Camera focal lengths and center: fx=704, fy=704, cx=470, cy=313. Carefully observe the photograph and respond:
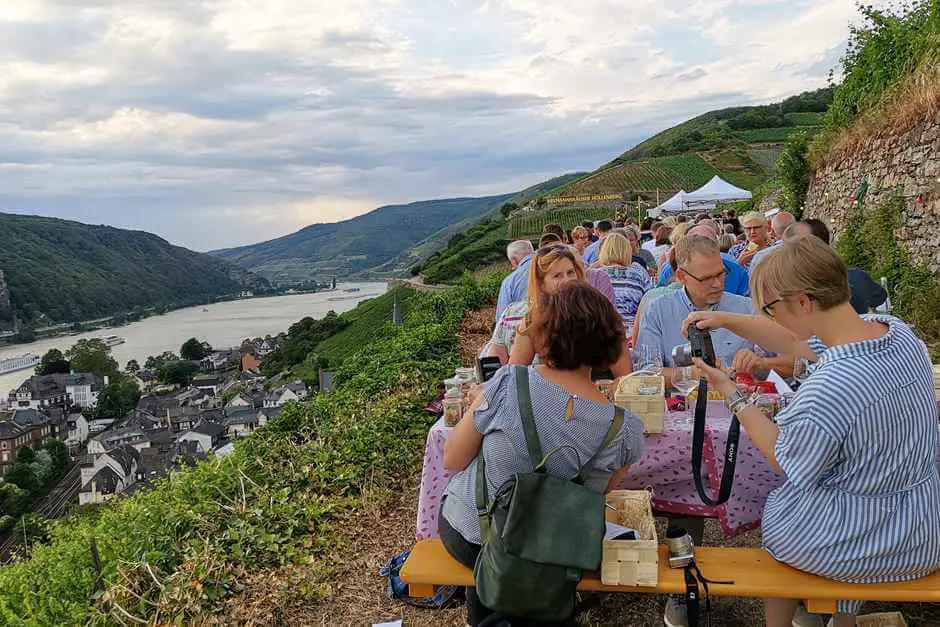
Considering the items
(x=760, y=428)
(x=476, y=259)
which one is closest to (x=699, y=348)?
(x=760, y=428)

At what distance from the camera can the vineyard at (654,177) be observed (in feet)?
163

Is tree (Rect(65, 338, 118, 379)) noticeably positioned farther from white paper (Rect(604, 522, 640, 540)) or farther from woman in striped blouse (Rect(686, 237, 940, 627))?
A: woman in striped blouse (Rect(686, 237, 940, 627))

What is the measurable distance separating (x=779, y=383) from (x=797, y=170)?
14.5 metres

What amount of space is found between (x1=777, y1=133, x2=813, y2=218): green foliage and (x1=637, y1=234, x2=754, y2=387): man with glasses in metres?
13.1

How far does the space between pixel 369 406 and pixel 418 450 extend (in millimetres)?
1038

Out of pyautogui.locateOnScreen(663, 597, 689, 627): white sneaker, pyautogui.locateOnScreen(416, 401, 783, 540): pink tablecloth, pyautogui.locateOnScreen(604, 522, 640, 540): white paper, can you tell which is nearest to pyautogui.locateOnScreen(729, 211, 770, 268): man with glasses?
pyautogui.locateOnScreen(416, 401, 783, 540): pink tablecloth

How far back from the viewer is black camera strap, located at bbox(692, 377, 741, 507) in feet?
8.19

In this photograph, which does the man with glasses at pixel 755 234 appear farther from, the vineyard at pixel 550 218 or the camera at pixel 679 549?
the vineyard at pixel 550 218

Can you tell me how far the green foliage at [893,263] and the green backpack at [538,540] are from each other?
667cm

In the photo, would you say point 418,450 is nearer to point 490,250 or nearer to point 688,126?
point 490,250

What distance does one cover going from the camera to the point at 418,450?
5.52 metres

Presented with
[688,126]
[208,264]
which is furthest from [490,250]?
Result: [208,264]

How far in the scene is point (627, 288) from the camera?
5.85 meters

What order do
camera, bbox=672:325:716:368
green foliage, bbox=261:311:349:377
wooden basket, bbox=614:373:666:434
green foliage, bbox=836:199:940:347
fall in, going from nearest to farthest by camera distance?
wooden basket, bbox=614:373:666:434, camera, bbox=672:325:716:368, green foliage, bbox=836:199:940:347, green foliage, bbox=261:311:349:377
